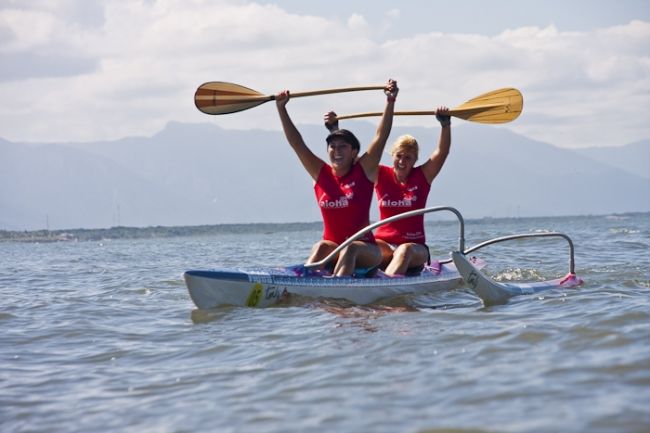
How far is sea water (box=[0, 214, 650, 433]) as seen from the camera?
5238 millimetres

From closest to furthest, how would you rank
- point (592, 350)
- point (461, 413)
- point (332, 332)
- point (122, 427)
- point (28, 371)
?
1. point (461, 413)
2. point (122, 427)
3. point (592, 350)
4. point (28, 371)
5. point (332, 332)

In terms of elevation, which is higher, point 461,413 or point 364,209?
point 364,209

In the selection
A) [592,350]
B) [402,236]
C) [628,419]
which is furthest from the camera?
[402,236]

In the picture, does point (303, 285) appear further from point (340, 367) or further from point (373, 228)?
point (340, 367)

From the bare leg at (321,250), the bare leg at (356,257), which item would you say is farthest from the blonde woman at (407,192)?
the bare leg at (321,250)

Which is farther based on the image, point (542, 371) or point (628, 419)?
point (542, 371)

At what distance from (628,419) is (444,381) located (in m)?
1.32

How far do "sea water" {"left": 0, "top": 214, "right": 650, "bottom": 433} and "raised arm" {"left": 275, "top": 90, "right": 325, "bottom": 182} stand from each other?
1482mm

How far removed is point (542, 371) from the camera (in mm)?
5930

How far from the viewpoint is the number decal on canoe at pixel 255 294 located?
936cm

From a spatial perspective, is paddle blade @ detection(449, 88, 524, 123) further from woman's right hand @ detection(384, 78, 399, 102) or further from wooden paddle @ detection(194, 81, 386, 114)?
woman's right hand @ detection(384, 78, 399, 102)

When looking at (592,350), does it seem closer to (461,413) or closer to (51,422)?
(461,413)

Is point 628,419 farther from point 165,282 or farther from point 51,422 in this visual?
point 165,282

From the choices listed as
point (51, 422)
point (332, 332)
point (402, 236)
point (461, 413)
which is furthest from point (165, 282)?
point (461, 413)
